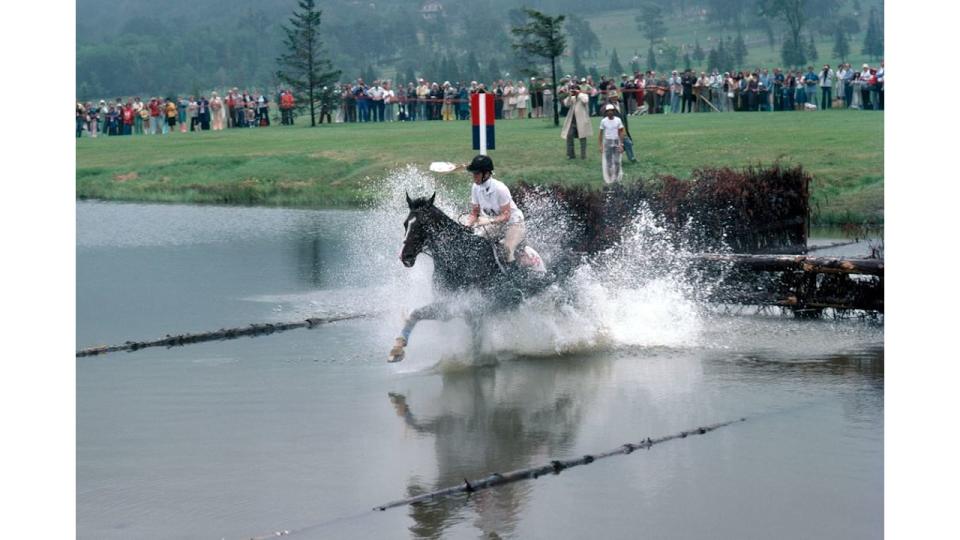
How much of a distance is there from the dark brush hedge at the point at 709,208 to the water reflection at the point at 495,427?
6.35m

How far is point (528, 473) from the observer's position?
1141 centimetres

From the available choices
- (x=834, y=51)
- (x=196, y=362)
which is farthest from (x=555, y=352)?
(x=834, y=51)

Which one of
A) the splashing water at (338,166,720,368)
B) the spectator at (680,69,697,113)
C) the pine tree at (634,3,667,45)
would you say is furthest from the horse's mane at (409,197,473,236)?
the pine tree at (634,3,667,45)

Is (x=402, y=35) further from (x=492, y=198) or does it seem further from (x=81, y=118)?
(x=492, y=198)

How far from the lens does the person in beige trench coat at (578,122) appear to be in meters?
42.1

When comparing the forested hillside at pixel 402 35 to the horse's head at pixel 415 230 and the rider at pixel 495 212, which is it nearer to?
the rider at pixel 495 212

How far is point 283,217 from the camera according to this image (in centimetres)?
3700

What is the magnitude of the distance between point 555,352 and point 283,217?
2061 cm

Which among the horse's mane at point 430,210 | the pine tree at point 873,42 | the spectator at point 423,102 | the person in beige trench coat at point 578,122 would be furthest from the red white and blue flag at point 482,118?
the pine tree at point 873,42

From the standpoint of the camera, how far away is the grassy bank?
39094 millimetres

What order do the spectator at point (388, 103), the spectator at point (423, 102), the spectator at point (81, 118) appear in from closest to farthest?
the spectator at point (81, 118), the spectator at point (423, 102), the spectator at point (388, 103)

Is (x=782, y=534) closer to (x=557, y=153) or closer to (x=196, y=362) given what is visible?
(x=196, y=362)

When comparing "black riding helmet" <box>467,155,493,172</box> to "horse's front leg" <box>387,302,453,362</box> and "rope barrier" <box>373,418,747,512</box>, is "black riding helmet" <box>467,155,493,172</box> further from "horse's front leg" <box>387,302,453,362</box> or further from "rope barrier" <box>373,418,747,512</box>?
"rope barrier" <box>373,418,747,512</box>

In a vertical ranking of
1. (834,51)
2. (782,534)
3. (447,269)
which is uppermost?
(834,51)
